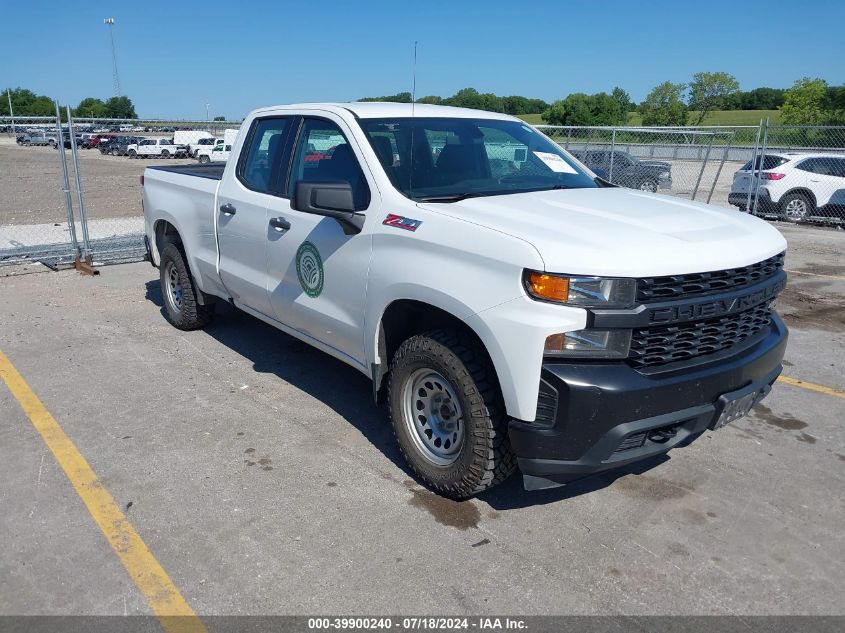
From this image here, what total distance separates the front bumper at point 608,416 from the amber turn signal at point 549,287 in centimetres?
28

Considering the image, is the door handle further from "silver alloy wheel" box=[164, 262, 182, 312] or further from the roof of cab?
"silver alloy wheel" box=[164, 262, 182, 312]

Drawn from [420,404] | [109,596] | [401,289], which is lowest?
[109,596]

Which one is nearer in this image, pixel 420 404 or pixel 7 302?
pixel 420 404

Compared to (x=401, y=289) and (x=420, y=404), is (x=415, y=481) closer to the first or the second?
(x=420, y=404)

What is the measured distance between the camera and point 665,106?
280 ft

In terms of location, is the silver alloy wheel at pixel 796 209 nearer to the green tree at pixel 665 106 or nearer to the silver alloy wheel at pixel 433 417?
the silver alloy wheel at pixel 433 417

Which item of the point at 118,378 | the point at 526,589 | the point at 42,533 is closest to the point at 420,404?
the point at 526,589

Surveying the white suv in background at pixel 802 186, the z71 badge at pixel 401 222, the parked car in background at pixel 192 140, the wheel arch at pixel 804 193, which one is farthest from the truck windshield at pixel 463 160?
the parked car in background at pixel 192 140

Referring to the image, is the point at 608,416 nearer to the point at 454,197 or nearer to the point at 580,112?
the point at 454,197

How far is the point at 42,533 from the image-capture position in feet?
11.4

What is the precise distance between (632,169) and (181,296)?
14284mm

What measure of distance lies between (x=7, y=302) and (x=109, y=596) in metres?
6.02

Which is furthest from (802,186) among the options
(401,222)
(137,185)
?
(137,185)

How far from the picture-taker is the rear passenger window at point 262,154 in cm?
498
